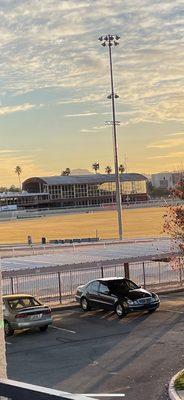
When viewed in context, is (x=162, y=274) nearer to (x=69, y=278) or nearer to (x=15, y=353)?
(x=69, y=278)

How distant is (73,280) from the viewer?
32.9 metres

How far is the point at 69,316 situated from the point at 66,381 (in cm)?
1013

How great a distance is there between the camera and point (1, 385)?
3811 millimetres

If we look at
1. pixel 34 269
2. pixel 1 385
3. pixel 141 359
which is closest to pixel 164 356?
pixel 141 359

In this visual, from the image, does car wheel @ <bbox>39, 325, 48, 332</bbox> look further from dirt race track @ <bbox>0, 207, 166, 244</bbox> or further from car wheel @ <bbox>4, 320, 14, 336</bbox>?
dirt race track @ <bbox>0, 207, 166, 244</bbox>

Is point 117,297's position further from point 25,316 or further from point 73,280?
point 73,280

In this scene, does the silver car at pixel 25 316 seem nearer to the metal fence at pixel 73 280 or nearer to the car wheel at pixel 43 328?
the car wheel at pixel 43 328

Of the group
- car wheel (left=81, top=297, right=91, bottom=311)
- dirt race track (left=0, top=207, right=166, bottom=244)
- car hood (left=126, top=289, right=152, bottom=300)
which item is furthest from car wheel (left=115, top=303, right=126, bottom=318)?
dirt race track (left=0, top=207, right=166, bottom=244)

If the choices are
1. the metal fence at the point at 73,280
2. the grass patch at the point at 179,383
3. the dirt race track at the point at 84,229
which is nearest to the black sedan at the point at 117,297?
the metal fence at the point at 73,280

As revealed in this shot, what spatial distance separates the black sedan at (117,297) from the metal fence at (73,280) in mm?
2659

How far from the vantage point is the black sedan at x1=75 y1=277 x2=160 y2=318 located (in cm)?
2289

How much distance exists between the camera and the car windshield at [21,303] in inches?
822

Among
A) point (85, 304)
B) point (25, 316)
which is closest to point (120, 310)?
point (85, 304)

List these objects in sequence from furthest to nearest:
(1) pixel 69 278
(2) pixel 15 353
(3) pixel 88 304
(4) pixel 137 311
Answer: (1) pixel 69 278 < (3) pixel 88 304 < (4) pixel 137 311 < (2) pixel 15 353
